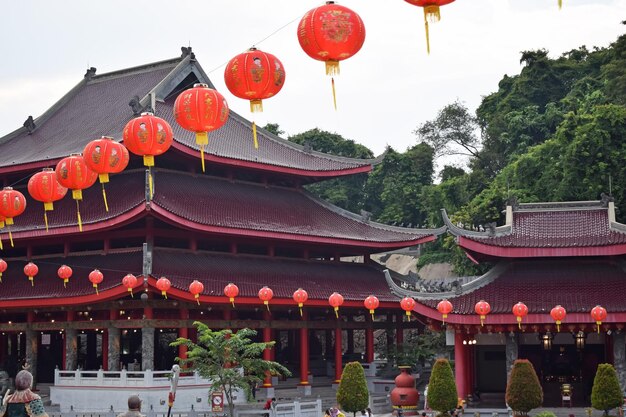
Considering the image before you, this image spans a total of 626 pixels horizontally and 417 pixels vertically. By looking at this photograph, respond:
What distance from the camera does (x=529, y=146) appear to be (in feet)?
226

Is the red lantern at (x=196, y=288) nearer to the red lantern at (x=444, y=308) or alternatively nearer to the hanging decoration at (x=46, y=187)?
the hanging decoration at (x=46, y=187)

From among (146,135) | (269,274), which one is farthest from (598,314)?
(269,274)

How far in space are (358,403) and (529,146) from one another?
124ft

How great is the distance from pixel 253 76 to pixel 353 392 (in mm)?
13737

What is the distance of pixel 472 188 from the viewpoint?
2795 inches

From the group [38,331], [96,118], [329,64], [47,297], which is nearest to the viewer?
[329,64]

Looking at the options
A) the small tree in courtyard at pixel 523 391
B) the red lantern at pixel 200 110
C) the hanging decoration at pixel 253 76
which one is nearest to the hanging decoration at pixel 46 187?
the red lantern at pixel 200 110

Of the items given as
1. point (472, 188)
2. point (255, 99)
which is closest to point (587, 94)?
point (472, 188)

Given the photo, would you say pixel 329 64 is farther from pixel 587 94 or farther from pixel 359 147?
pixel 359 147

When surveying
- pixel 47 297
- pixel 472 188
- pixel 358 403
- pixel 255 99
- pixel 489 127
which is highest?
pixel 489 127

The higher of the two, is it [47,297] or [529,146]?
[529,146]

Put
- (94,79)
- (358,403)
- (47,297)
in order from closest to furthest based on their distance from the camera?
(358,403) → (47,297) → (94,79)

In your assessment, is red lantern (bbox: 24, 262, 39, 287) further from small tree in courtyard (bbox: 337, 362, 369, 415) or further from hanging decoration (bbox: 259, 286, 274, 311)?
small tree in courtyard (bbox: 337, 362, 369, 415)

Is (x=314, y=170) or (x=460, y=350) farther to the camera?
Result: (x=314, y=170)
